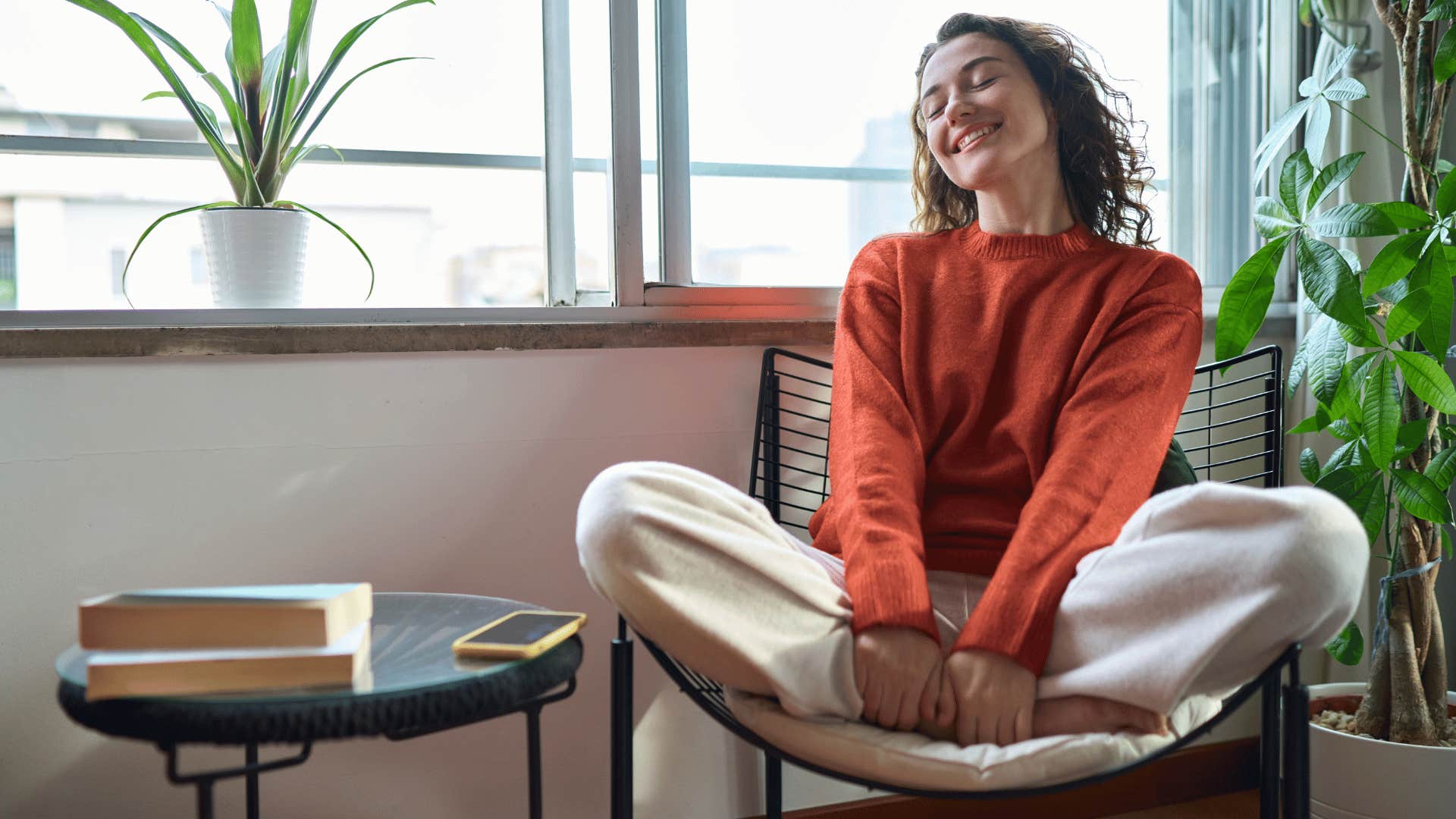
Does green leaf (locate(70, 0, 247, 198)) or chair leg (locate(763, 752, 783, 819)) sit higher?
green leaf (locate(70, 0, 247, 198))

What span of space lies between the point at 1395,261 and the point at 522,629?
1.17m

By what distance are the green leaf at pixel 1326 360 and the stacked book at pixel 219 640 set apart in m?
1.25

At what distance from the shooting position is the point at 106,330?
1229mm

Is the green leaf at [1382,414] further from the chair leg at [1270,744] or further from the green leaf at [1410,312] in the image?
the chair leg at [1270,744]

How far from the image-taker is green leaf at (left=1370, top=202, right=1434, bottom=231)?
1310 mm

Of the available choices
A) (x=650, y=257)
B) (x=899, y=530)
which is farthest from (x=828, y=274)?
(x=899, y=530)

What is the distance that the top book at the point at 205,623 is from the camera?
0.75 m

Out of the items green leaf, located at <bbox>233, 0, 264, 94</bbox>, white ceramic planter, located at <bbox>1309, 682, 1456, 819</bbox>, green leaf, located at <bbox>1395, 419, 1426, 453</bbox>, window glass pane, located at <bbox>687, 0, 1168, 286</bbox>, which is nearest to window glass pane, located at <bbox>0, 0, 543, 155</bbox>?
green leaf, located at <bbox>233, 0, 264, 94</bbox>

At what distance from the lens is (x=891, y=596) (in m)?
0.97

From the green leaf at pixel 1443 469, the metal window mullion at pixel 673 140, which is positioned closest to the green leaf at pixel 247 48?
the metal window mullion at pixel 673 140

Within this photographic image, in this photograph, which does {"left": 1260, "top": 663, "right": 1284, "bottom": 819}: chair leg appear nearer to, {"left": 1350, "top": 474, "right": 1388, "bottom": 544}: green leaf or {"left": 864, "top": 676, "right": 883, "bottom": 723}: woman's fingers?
{"left": 864, "top": 676, "right": 883, "bottom": 723}: woman's fingers

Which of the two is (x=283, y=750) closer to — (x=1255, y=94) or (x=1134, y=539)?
(x=1134, y=539)

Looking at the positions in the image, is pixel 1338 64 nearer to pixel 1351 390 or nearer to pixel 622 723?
pixel 1351 390

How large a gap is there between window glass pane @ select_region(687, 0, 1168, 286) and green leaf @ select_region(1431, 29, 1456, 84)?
0.40 metres
